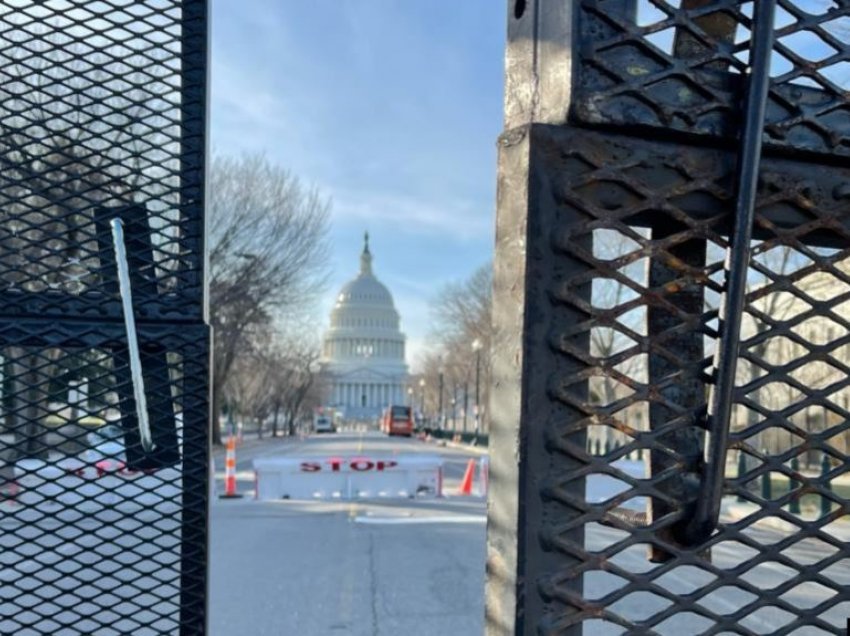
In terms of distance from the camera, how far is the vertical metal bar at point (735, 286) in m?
0.96

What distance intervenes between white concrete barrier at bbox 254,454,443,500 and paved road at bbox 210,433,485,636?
1.52m

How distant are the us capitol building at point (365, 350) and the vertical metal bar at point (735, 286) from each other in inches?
4149

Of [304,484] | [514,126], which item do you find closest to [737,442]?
[514,126]

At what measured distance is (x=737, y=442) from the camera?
102cm

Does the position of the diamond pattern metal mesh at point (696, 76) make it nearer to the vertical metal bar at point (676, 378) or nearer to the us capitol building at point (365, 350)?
the vertical metal bar at point (676, 378)

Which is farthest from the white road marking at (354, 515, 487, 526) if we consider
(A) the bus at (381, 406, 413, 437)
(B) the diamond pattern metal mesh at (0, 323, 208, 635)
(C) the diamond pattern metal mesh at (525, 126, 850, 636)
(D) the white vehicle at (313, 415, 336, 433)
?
(D) the white vehicle at (313, 415, 336, 433)

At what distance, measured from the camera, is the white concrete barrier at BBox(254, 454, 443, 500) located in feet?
51.6

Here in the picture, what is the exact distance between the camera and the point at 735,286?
97 cm

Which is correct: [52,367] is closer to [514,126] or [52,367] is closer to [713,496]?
[514,126]

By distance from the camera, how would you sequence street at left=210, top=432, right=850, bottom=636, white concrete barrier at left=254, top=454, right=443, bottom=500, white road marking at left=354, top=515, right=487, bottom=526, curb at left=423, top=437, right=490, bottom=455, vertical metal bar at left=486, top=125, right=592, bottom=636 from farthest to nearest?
curb at left=423, top=437, right=490, bottom=455
white concrete barrier at left=254, top=454, right=443, bottom=500
white road marking at left=354, top=515, right=487, bottom=526
street at left=210, top=432, right=850, bottom=636
vertical metal bar at left=486, top=125, right=592, bottom=636

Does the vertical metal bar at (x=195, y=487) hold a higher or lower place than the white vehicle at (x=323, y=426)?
higher

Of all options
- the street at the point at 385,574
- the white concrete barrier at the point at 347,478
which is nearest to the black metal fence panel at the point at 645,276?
the street at the point at 385,574

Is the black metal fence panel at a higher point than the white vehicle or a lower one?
higher

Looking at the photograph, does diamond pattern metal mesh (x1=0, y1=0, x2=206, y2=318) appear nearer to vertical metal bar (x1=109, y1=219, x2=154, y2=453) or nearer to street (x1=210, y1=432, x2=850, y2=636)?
vertical metal bar (x1=109, y1=219, x2=154, y2=453)
